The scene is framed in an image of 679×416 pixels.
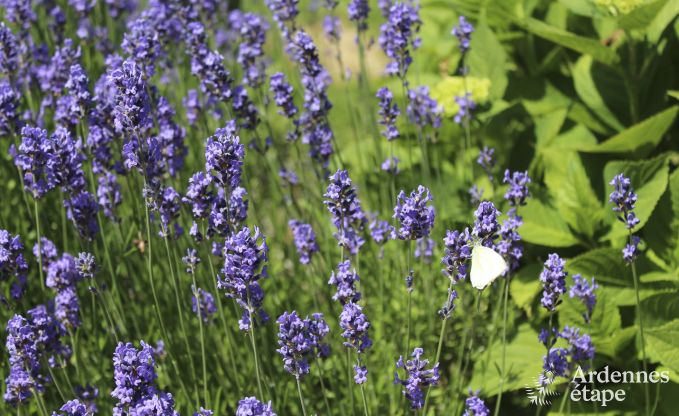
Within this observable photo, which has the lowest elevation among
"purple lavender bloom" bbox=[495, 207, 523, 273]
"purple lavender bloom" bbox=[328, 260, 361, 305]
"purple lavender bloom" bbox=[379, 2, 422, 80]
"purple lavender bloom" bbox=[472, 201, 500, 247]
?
"purple lavender bloom" bbox=[328, 260, 361, 305]

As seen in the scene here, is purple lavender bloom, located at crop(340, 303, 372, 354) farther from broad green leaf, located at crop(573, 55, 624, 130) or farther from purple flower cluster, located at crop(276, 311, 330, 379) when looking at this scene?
broad green leaf, located at crop(573, 55, 624, 130)

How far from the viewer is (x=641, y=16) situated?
10.6 feet

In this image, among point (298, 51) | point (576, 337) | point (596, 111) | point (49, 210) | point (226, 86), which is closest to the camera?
point (576, 337)

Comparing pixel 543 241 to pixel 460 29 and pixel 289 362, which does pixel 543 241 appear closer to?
pixel 460 29

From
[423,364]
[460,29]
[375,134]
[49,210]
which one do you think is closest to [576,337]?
[423,364]

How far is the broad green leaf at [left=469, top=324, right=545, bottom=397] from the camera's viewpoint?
9.39 ft

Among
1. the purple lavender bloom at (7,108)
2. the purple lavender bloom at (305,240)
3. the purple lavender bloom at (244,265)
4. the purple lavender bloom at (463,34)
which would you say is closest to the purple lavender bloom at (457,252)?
the purple lavender bloom at (244,265)

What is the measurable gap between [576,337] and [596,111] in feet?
5.39

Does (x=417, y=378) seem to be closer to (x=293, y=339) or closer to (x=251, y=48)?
(x=293, y=339)

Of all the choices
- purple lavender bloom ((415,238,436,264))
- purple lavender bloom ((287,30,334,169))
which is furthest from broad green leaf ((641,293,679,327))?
purple lavender bloom ((287,30,334,169))

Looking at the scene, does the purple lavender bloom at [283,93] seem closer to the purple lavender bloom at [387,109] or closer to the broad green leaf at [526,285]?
the purple lavender bloom at [387,109]

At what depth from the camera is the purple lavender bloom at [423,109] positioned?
326 cm

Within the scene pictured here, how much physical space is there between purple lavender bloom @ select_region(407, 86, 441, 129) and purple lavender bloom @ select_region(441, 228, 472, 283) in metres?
1.21

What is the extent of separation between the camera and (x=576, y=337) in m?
2.29
